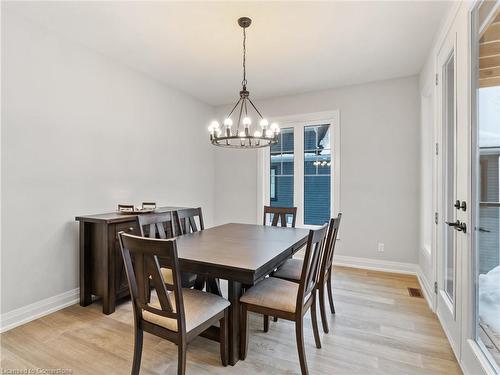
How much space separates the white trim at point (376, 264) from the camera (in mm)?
3645

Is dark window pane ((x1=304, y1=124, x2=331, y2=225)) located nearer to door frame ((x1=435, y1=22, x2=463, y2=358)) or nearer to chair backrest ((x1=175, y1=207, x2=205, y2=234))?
door frame ((x1=435, y1=22, x2=463, y2=358))

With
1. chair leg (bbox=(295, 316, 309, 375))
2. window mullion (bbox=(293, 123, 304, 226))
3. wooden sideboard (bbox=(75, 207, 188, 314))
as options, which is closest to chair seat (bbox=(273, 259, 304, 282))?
chair leg (bbox=(295, 316, 309, 375))

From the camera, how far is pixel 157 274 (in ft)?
4.76

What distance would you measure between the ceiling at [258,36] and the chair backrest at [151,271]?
6.47 ft

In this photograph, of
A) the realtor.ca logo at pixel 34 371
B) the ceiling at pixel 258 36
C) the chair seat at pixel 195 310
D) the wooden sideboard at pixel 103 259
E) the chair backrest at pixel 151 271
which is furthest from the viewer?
the wooden sideboard at pixel 103 259

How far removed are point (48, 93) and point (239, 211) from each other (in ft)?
10.5

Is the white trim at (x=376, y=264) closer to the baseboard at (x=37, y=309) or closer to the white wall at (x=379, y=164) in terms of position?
the white wall at (x=379, y=164)

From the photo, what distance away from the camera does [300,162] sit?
4434 millimetres

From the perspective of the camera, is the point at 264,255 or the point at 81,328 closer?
the point at 264,255

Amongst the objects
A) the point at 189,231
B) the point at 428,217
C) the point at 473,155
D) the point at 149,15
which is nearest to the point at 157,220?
the point at 189,231

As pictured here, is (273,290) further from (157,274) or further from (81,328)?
(81,328)

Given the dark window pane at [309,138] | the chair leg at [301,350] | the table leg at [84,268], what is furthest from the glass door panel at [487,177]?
the table leg at [84,268]

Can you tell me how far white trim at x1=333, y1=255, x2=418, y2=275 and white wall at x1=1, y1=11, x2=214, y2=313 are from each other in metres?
2.89

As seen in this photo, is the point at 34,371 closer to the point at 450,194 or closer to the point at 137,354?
the point at 137,354
